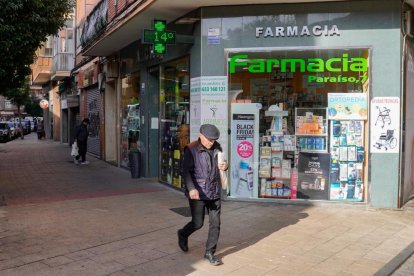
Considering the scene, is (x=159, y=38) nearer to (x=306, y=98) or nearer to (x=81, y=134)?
(x=306, y=98)

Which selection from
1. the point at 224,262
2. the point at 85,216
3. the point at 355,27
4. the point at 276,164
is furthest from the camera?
the point at 276,164

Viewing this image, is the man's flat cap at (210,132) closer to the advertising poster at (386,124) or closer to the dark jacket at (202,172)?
the dark jacket at (202,172)

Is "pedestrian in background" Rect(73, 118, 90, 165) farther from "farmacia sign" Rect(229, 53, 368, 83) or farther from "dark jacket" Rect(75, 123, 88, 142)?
"farmacia sign" Rect(229, 53, 368, 83)

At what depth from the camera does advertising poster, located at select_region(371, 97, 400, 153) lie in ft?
28.0

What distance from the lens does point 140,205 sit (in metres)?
8.99

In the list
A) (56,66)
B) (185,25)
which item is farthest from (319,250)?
(56,66)

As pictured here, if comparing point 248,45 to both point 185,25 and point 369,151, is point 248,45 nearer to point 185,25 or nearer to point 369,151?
point 185,25

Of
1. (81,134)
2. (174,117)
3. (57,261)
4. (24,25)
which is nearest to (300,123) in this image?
(174,117)

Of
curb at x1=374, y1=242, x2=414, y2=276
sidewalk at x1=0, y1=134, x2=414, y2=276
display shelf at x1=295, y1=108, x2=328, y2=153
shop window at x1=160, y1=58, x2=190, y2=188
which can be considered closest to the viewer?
curb at x1=374, y1=242, x2=414, y2=276

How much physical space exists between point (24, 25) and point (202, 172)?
578cm

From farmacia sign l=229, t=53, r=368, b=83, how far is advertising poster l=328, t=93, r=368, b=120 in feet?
1.02

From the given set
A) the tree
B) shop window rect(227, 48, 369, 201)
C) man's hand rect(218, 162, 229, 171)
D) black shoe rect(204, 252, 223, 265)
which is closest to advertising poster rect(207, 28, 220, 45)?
shop window rect(227, 48, 369, 201)

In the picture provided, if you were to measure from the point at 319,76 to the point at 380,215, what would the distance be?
284 centimetres

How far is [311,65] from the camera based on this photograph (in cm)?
893
